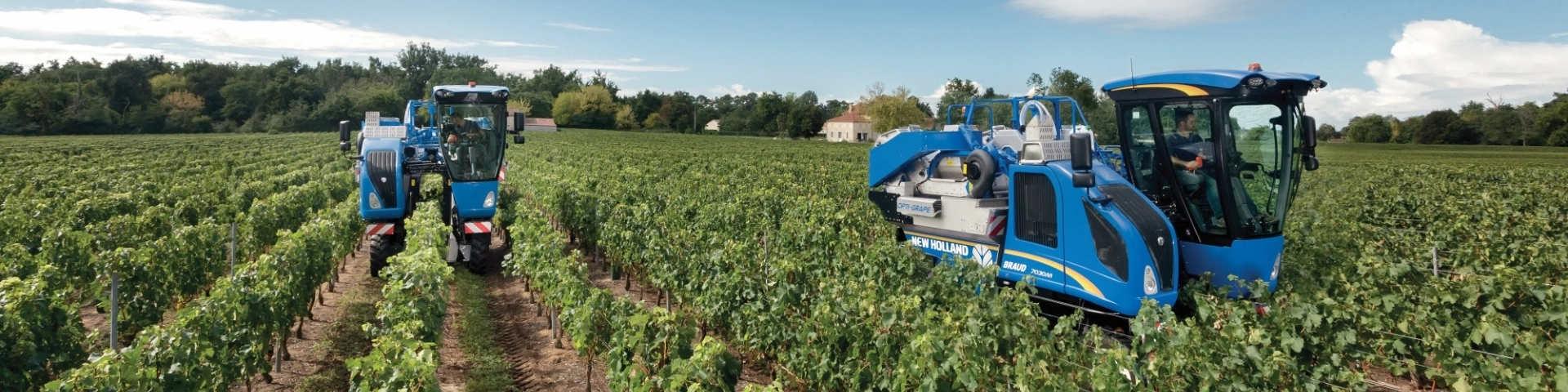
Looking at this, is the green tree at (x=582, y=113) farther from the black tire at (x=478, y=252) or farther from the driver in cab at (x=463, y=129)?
the black tire at (x=478, y=252)

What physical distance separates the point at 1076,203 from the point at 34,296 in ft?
25.3

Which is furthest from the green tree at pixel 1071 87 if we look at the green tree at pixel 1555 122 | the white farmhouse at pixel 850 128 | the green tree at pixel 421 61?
the green tree at pixel 421 61

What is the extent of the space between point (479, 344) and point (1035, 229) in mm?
5339

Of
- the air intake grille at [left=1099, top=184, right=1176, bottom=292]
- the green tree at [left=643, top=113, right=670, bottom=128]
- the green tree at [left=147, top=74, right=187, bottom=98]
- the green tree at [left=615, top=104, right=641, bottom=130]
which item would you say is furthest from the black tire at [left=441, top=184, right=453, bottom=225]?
the green tree at [left=147, top=74, right=187, bottom=98]

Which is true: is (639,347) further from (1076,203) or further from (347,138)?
(347,138)

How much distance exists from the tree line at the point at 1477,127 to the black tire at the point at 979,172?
83.1 metres

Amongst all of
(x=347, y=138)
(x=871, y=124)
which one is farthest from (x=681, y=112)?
(x=347, y=138)

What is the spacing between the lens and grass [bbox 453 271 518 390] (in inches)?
277

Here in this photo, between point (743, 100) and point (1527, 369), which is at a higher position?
point (743, 100)

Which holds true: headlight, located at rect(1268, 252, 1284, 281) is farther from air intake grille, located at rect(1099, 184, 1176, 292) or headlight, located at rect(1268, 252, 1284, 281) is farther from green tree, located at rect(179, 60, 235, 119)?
green tree, located at rect(179, 60, 235, 119)

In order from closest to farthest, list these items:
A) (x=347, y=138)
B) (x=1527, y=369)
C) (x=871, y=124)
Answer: (x=1527, y=369) < (x=347, y=138) < (x=871, y=124)

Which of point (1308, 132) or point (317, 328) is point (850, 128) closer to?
point (317, 328)

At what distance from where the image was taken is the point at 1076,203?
6.77 m

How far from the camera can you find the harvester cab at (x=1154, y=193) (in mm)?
6422
